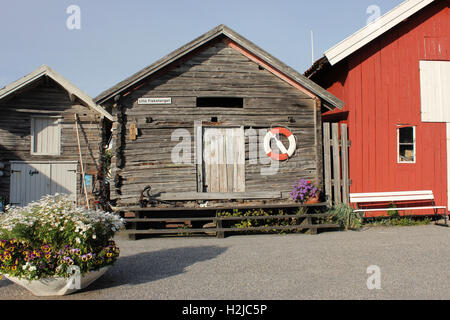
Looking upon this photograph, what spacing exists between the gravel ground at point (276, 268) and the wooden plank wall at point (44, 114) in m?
5.71

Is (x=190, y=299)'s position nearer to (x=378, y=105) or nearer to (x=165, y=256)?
(x=165, y=256)

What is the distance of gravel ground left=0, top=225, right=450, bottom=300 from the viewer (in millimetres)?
5340

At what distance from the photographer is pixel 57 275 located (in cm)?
520

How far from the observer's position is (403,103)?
12.2 metres

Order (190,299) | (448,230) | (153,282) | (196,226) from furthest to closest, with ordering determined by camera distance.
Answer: (196,226)
(448,230)
(153,282)
(190,299)

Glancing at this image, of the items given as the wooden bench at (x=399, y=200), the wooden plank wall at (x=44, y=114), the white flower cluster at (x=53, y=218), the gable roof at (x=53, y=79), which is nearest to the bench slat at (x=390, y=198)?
the wooden bench at (x=399, y=200)

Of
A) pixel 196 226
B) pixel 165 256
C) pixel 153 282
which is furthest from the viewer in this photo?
pixel 196 226

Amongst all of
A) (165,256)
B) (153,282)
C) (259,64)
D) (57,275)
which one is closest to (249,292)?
(153,282)

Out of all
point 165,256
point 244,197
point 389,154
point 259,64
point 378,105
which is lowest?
point 165,256

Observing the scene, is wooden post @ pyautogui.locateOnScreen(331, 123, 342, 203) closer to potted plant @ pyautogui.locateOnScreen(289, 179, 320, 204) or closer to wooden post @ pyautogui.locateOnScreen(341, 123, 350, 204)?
wooden post @ pyautogui.locateOnScreen(341, 123, 350, 204)

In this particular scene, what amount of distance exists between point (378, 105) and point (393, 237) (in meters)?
4.36

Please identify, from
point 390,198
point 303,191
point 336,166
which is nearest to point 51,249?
point 303,191

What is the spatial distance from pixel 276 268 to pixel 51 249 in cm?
357

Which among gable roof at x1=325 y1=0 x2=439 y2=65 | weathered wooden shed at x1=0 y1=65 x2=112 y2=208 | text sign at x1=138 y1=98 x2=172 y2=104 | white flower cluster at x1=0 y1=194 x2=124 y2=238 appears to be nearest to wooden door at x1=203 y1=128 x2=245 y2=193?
text sign at x1=138 y1=98 x2=172 y2=104
